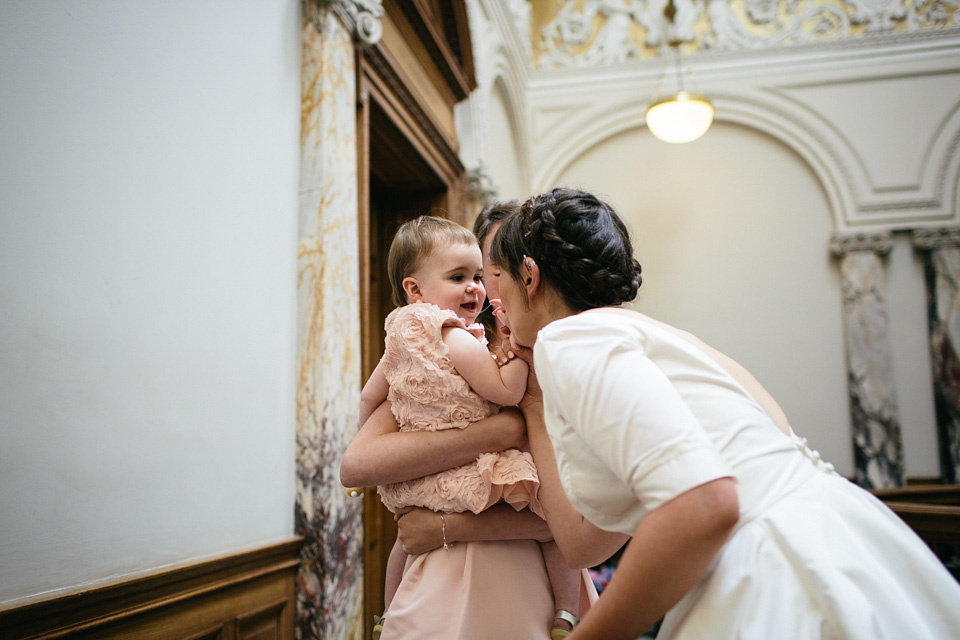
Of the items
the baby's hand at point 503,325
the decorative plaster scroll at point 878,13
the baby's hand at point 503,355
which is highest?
the decorative plaster scroll at point 878,13

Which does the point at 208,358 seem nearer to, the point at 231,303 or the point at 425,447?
the point at 231,303

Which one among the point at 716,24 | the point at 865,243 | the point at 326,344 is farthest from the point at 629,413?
the point at 716,24

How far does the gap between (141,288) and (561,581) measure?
1407 mm

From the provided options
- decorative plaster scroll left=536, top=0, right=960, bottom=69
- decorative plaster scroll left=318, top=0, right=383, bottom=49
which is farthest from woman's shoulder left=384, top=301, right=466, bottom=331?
decorative plaster scroll left=536, top=0, right=960, bottom=69

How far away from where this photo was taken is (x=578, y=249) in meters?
1.46

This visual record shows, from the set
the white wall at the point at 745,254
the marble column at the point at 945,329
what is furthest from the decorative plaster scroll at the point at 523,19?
the marble column at the point at 945,329

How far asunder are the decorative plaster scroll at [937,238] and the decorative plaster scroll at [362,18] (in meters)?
7.42

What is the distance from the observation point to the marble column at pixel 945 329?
7.82 m

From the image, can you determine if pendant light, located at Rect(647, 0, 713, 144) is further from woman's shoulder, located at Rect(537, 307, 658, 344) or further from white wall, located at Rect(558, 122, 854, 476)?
woman's shoulder, located at Rect(537, 307, 658, 344)

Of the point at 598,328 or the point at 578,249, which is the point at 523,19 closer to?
the point at 578,249

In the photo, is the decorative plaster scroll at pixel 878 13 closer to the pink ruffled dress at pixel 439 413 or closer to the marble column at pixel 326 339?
the marble column at pixel 326 339

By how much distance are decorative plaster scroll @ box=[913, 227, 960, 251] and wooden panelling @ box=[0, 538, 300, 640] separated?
835cm

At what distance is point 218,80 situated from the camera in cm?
241

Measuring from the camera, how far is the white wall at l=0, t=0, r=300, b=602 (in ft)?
5.24
